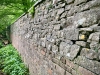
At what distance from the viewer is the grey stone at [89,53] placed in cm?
147

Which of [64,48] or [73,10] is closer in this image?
[73,10]

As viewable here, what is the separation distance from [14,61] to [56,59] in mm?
4850

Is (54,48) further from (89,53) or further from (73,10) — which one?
(89,53)

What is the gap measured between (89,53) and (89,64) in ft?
0.43

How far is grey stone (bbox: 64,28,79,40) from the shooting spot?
183cm

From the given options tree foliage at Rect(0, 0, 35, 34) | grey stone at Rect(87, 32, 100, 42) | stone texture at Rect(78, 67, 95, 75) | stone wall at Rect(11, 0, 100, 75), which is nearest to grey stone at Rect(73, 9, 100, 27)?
stone wall at Rect(11, 0, 100, 75)

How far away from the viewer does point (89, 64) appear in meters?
1.57

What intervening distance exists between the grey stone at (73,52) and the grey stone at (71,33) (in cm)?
13

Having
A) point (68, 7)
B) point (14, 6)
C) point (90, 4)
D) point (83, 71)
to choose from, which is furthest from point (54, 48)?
point (14, 6)

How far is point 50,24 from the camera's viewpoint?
9.11 ft

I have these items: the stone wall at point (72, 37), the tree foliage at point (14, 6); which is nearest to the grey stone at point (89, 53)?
the stone wall at point (72, 37)

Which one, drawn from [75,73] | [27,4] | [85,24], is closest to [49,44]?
[75,73]

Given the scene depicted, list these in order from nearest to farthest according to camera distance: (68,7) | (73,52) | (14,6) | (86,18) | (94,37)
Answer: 1. (94,37)
2. (86,18)
3. (73,52)
4. (68,7)
5. (14,6)

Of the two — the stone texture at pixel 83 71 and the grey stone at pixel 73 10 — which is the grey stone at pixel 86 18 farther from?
the stone texture at pixel 83 71
